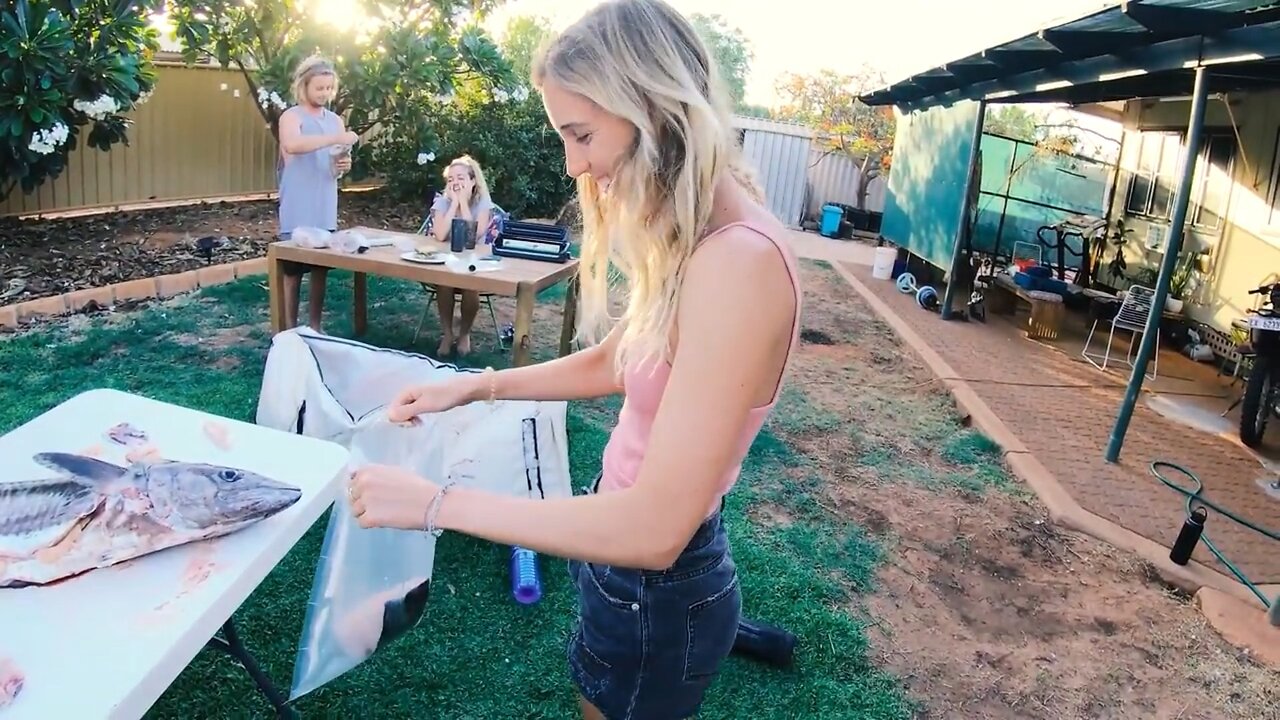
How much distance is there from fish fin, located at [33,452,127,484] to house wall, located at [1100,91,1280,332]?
841 centimetres

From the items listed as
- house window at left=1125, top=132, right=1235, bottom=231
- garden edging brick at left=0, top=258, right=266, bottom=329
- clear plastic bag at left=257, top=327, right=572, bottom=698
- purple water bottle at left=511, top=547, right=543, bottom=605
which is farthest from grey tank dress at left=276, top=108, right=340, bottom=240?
house window at left=1125, top=132, right=1235, bottom=231

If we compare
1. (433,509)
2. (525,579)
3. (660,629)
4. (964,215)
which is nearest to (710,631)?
(660,629)

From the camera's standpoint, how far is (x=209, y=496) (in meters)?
1.51

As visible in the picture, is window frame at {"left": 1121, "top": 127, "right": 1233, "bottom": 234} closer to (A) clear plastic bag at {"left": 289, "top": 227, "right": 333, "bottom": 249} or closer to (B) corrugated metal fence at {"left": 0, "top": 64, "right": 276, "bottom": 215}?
(A) clear plastic bag at {"left": 289, "top": 227, "right": 333, "bottom": 249}

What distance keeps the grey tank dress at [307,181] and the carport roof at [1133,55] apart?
4.97 metres

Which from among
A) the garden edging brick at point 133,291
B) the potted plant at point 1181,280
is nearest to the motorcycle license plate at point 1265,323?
the potted plant at point 1181,280

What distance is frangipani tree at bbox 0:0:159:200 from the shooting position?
5.82m

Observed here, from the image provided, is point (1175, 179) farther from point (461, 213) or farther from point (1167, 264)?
point (461, 213)

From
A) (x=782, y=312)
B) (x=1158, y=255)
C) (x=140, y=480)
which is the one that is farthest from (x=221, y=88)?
(x=1158, y=255)

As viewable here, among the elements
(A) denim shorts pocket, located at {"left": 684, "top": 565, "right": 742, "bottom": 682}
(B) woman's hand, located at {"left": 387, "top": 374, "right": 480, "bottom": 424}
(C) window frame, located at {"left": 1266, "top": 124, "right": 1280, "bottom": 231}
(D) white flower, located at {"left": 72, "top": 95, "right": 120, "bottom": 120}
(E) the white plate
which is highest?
(C) window frame, located at {"left": 1266, "top": 124, "right": 1280, "bottom": 231}

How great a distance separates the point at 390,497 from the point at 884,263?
10941 millimetres

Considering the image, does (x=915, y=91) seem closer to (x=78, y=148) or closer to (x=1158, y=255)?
(x=1158, y=255)

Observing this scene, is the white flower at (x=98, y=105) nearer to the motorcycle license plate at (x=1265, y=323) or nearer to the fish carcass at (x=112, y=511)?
the fish carcass at (x=112, y=511)

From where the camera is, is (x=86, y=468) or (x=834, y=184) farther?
(x=834, y=184)
